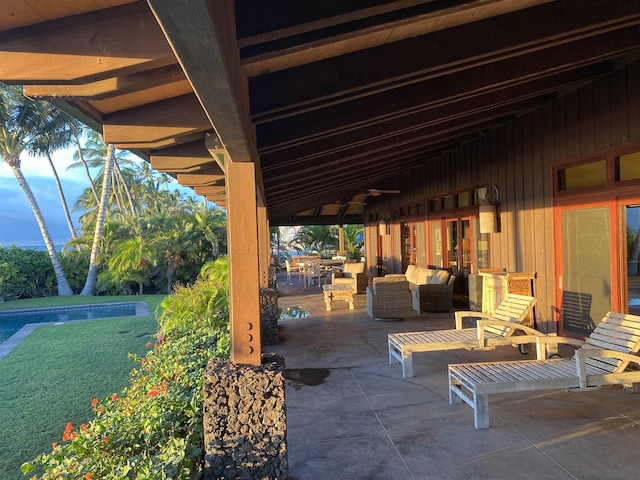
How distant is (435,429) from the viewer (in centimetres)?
354

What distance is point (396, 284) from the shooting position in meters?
7.93

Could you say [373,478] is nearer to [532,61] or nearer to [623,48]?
[532,61]

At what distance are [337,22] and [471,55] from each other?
5.30ft

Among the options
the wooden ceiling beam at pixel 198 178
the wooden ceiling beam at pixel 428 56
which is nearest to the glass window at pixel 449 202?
the wooden ceiling beam at pixel 198 178

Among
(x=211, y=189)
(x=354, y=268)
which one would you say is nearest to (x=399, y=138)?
(x=211, y=189)

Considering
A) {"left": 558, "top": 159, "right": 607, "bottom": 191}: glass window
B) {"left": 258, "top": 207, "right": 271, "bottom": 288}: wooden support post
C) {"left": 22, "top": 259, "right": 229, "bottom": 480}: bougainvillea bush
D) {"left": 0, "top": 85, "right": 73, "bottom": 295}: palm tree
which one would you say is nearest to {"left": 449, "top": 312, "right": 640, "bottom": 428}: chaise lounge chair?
{"left": 558, "top": 159, "right": 607, "bottom": 191}: glass window

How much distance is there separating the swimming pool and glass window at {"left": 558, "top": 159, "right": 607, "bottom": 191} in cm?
1266

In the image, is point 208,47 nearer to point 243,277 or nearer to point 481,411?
point 243,277

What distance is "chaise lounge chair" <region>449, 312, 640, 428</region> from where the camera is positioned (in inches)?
138

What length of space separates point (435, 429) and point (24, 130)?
21614mm

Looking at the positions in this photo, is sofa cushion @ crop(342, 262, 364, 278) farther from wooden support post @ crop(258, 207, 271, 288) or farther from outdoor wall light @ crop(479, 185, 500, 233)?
outdoor wall light @ crop(479, 185, 500, 233)

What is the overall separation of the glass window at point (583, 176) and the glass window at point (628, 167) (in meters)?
0.18

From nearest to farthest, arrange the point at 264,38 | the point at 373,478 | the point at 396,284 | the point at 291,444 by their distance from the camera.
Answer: the point at 264,38 < the point at 373,478 < the point at 291,444 < the point at 396,284

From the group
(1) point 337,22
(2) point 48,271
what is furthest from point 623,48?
(2) point 48,271
